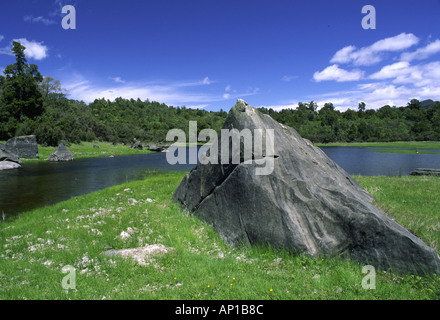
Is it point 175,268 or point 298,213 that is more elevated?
point 298,213

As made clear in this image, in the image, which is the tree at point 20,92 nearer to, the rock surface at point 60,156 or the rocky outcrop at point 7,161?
the rock surface at point 60,156

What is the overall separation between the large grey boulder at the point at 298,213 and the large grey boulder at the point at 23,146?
69.3 metres

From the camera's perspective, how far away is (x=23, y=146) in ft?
205

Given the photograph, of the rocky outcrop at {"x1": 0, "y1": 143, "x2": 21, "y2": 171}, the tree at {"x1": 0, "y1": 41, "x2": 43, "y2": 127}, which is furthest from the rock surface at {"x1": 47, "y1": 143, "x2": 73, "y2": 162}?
the tree at {"x1": 0, "y1": 41, "x2": 43, "y2": 127}

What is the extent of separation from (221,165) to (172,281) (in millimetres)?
5490

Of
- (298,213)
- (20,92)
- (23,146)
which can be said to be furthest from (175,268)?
(20,92)

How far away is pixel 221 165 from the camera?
37.3ft

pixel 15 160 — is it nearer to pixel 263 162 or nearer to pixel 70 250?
pixel 70 250

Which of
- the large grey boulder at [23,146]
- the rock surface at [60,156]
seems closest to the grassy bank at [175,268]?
the rock surface at [60,156]

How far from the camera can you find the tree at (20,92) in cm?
8194

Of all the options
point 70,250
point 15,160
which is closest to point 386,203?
point 70,250

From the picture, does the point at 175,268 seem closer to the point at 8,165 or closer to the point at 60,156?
the point at 8,165

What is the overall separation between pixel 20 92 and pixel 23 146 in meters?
34.4

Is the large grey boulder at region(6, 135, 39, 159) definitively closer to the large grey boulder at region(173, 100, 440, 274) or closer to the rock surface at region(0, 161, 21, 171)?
the rock surface at region(0, 161, 21, 171)
